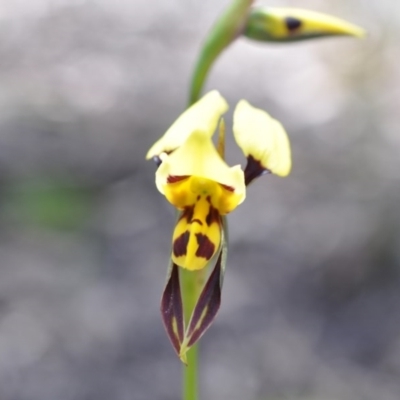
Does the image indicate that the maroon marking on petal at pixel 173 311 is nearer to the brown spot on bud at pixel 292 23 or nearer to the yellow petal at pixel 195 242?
the yellow petal at pixel 195 242

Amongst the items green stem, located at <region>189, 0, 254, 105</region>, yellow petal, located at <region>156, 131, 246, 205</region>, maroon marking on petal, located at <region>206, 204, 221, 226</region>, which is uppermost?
green stem, located at <region>189, 0, 254, 105</region>

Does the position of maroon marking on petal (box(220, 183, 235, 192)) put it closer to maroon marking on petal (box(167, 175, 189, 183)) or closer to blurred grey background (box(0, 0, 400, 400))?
maroon marking on petal (box(167, 175, 189, 183))

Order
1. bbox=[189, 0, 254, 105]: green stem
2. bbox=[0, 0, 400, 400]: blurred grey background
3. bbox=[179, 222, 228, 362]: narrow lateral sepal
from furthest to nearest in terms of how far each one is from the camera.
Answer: bbox=[0, 0, 400, 400]: blurred grey background, bbox=[189, 0, 254, 105]: green stem, bbox=[179, 222, 228, 362]: narrow lateral sepal

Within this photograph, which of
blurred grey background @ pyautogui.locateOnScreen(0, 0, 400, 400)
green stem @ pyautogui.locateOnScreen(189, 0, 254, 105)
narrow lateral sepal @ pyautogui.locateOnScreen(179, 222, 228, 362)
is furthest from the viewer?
blurred grey background @ pyautogui.locateOnScreen(0, 0, 400, 400)

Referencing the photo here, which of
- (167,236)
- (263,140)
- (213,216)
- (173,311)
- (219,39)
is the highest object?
(219,39)

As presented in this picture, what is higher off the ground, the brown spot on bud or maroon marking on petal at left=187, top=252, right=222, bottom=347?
the brown spot on bud

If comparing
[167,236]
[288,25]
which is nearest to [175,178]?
[288,25]

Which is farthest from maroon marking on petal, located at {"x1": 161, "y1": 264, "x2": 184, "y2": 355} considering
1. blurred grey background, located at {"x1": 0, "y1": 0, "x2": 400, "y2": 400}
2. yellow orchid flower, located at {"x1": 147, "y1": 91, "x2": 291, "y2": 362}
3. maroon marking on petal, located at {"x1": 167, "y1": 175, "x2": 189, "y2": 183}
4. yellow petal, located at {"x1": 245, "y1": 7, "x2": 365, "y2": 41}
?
blurred grey background, located at {"x1": 0, "y1": 0, "x2": 400, "y2": 400}

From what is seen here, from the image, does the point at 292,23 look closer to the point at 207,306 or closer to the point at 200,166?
the point at 200,166
